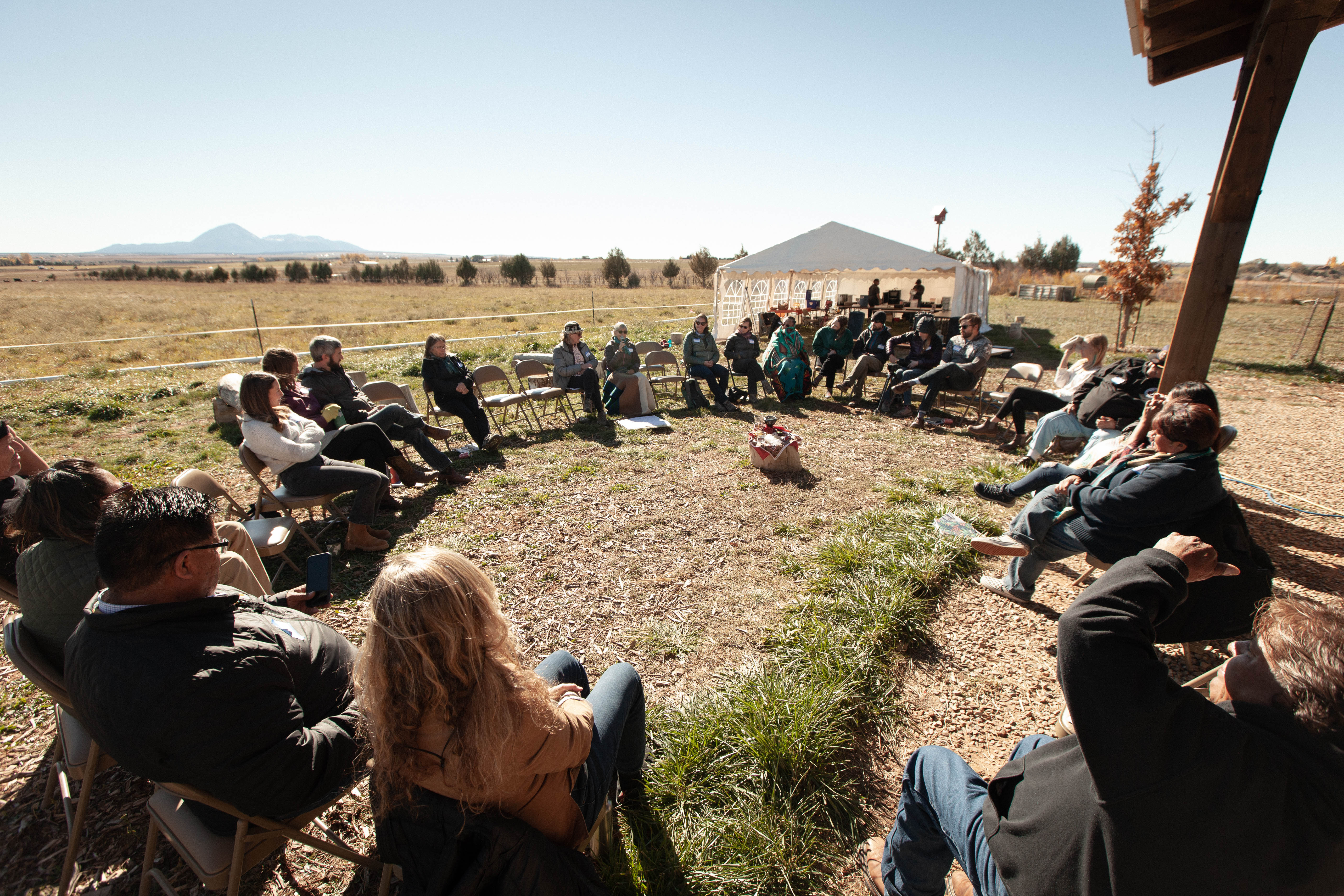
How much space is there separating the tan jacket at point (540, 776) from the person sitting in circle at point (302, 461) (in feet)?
12.3

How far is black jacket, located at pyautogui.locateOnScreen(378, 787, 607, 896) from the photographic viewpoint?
133 centimetres

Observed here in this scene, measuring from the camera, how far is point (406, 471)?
224 inches

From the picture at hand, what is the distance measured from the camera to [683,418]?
854 centimetres

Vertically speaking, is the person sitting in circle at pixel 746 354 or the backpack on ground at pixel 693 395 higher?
the person sitting in circle at pixel 746 354

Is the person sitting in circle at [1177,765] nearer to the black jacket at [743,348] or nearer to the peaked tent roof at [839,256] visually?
the black jacket at [743,348]

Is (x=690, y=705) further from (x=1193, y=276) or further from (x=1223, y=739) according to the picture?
(x=1193, y=276)

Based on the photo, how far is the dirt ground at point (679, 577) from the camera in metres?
2.44

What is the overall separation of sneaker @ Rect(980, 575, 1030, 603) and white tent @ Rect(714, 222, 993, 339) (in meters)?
12.7

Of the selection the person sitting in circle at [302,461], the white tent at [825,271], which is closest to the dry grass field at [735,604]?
the person sitting in circle at [302,461]

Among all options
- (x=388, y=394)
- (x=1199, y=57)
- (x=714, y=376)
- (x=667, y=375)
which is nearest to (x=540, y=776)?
(x=388, y=394)

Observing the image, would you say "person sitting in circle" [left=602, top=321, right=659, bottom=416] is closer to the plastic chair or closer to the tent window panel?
the plastic chair

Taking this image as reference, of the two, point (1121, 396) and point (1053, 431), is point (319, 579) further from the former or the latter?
point (1053, 431)

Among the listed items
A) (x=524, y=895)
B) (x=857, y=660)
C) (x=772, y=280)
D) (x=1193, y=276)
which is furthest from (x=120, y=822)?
(x=772, y=280)

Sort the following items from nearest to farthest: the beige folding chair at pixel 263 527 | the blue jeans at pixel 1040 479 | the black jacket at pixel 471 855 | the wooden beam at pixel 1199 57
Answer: the black jacket at pixel 471 855, the beige folding chair at pixel 263 527, the blue jeans at pixel 1040 479, the wooden beam at pixel 1199 57
